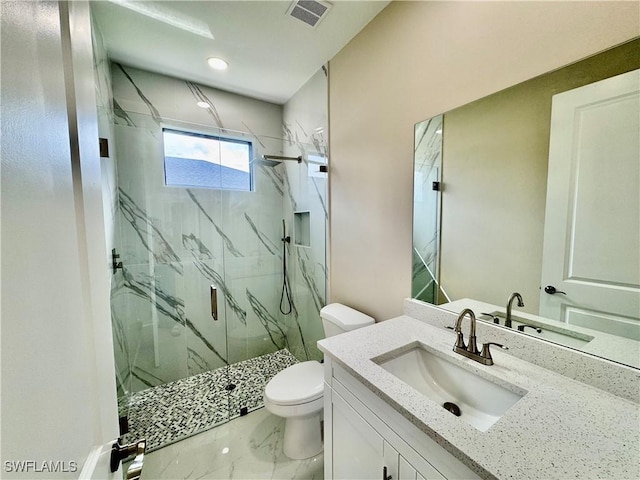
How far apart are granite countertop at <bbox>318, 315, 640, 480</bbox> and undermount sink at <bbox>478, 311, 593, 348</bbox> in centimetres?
12

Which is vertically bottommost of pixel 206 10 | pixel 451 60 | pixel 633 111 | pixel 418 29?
pixel 633 111

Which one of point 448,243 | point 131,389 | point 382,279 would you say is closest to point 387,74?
point 448,243

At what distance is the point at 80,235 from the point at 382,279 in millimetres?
1464

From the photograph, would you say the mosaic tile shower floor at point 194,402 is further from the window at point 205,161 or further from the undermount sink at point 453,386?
the window at point 205,161

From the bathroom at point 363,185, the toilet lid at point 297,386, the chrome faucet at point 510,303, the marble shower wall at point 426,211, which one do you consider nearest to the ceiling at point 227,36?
the bathroom at point 363,185

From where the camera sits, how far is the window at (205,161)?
90.7 inches

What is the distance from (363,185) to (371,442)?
4.58 ft

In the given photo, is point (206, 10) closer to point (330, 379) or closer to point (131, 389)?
point (330, 379)

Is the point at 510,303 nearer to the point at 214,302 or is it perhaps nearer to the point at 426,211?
the point at 426,211

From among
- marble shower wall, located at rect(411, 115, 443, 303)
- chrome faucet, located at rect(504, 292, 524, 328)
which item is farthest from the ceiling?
chrome faucet, located at rect(504, 292, 524, 328)

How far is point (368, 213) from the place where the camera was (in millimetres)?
1737

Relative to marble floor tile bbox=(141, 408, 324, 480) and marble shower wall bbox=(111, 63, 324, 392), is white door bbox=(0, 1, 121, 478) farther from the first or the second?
marble shower wall bbox=(111, 63, 324, 392)

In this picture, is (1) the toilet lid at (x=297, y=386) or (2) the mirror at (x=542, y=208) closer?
(2) the mirror at (x=542, y=208)

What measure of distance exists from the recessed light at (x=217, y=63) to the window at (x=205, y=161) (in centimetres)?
58
